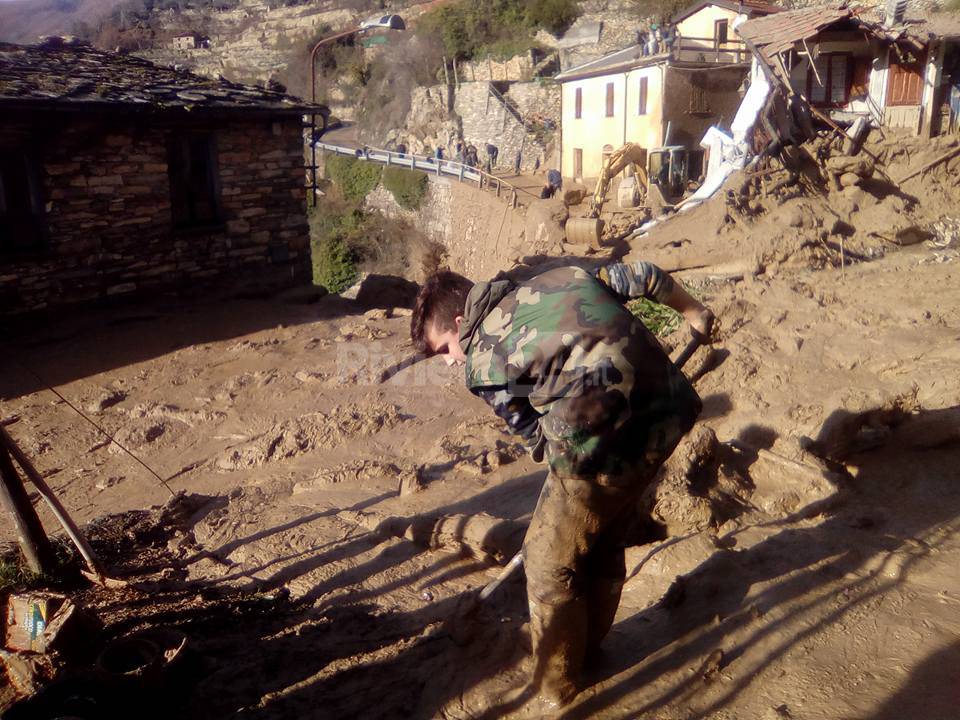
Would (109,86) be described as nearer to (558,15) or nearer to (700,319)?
(700,319)

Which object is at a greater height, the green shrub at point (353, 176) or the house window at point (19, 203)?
the house window at point (19, 203)

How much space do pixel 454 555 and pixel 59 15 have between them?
80090 millimetres

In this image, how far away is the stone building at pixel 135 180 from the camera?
10.2 meters

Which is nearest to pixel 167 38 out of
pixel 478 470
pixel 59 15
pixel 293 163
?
pixel 59 15

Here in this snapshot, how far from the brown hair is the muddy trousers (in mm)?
716

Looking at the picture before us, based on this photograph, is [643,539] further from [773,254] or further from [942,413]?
[773,254]

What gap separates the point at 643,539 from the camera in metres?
4.79

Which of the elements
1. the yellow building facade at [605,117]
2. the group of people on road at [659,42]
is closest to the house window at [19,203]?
the yellow building facade at [605,117]

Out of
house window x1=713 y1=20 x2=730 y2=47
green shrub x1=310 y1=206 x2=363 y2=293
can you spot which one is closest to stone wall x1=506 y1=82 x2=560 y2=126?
house window x1=713 y1=20 x2=730 y2=47

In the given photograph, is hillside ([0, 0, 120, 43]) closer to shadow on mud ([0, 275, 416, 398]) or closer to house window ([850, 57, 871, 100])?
shadow on mud ([0, 275, 416, 398])

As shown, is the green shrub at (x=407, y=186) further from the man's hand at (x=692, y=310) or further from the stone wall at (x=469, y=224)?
the man's hand at (x=692, y=310)

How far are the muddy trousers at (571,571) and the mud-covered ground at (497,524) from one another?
17 centimetres

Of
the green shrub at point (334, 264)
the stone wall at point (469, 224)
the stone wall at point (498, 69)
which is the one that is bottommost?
the green shrub at point (334, 264)

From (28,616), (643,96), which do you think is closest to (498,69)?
(643,96)
